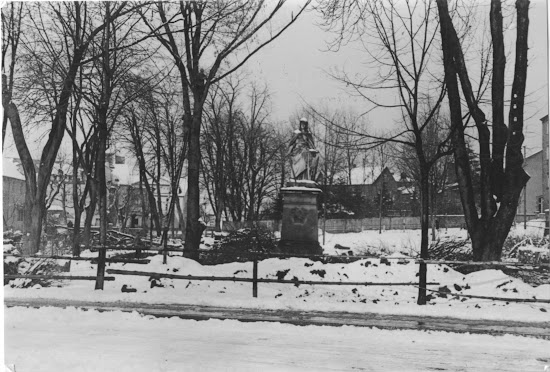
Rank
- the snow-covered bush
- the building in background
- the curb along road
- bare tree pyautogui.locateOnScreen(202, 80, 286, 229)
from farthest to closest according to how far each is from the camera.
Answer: bare tree pyautogui.locateOnScreen(202, 80, 286, 229)
the snow-covered bush
the building in background
the curb along road

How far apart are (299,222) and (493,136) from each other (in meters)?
6.07

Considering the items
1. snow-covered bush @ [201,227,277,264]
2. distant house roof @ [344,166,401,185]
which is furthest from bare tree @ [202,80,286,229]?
distant house roof @ [344,166,401,185]

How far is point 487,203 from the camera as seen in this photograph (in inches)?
457

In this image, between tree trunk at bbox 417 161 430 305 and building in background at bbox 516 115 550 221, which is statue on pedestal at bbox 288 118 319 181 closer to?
tree trunk at bbox 417 161 430 305

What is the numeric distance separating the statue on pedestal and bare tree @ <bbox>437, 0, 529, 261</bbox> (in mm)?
4912

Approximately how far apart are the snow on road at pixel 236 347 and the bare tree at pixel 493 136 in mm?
4713

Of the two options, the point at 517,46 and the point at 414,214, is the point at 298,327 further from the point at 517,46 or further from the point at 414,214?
the point at 414,214

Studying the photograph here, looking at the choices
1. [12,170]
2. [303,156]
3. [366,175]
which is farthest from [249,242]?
[366,175]

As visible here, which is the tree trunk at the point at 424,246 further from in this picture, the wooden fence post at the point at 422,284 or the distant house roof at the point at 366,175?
the distant house roof at the point at 366,175

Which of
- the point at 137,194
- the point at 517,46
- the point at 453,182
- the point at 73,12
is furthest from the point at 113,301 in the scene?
the point at 137,194

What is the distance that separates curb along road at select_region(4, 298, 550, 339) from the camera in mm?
8047

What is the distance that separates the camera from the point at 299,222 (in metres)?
15.2

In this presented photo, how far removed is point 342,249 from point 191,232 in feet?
24.6

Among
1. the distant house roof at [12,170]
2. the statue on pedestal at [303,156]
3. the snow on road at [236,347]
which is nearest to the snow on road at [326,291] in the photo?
the snow on road at [236,347]
